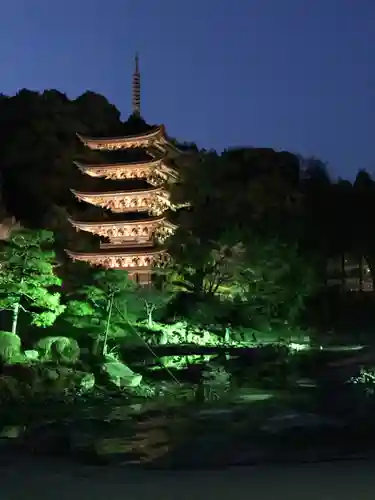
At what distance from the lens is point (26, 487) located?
5.52m

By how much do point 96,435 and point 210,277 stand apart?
18.2 meters

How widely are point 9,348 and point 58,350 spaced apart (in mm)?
1218

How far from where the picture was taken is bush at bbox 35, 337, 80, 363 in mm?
15359

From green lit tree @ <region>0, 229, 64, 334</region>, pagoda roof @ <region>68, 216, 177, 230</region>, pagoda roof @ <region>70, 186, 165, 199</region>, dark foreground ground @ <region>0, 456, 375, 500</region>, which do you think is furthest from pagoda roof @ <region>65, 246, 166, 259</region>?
dark foreground ground @ <region>0, 456, 375, 500</region>

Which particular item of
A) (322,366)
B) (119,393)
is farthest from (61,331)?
(322,366)

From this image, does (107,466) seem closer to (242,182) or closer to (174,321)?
(174,321)

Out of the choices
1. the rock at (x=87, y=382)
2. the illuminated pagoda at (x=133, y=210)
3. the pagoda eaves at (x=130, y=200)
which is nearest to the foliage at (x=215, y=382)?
the rock at (x=87, y=382)

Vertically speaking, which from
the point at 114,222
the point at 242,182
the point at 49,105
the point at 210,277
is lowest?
the point at 210,277

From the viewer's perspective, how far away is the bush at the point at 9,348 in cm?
1462

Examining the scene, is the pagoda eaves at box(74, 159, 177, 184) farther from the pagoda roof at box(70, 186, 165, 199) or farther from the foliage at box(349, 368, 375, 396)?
the foliage at box(349, 368, 375, 396)

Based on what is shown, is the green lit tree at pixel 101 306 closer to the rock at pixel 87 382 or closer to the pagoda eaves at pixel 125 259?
the rock at pixel 87 382

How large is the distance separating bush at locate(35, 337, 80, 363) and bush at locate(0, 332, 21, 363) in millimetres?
633

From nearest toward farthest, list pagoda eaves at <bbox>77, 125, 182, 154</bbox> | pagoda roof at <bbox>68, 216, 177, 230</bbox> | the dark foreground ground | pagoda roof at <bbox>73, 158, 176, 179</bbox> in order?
1. the dark foreground ground
2. pagoda roof at <bbox>68, 216, 177, 230</bbox>
3. pagoda roof at <bbox>73, 158, 176, 179</bbox>
4. pagoda eaves at <bbox>77, 125, 182, 154</bbox>

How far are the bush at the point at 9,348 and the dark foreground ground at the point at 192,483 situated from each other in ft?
28.0
